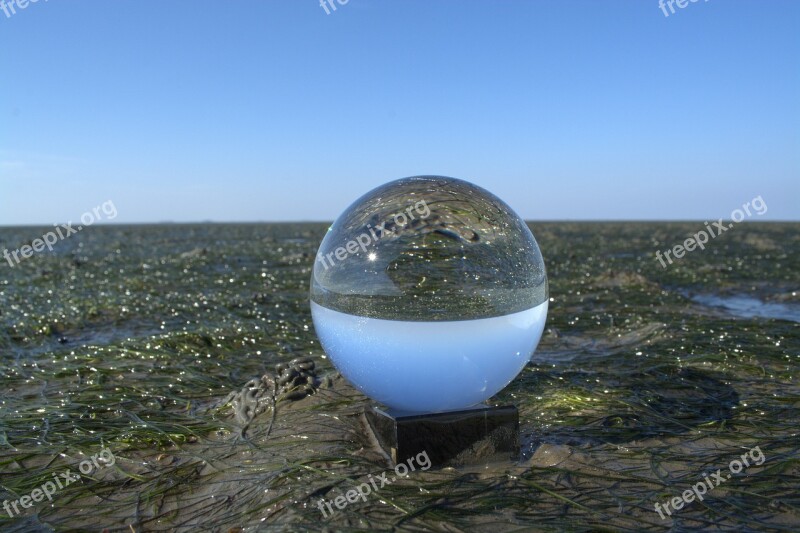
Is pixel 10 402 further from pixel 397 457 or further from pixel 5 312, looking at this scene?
pixel 5 312

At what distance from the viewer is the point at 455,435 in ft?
12.1

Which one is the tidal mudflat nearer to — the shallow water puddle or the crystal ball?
the shallow water puddle

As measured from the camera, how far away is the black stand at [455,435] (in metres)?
3.62

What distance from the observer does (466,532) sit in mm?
2953

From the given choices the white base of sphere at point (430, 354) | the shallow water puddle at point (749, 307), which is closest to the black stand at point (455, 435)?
the white base of sphere at point (430, 354)

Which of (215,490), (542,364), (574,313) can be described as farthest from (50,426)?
(574,313)

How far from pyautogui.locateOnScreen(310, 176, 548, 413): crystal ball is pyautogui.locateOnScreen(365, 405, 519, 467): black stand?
10 cm

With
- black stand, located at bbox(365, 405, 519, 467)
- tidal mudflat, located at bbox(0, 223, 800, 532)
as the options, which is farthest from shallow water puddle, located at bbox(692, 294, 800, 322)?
black stand, located at bbox(365, 405, 519, 467)

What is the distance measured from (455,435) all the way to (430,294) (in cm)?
96

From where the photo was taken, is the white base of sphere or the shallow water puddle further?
the shallow water puddle

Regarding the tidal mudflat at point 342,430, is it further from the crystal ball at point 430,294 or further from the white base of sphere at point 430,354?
the crystal ball at point 430,294

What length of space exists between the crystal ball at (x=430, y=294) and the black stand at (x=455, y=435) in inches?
4.0

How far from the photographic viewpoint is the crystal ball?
11.0 ft

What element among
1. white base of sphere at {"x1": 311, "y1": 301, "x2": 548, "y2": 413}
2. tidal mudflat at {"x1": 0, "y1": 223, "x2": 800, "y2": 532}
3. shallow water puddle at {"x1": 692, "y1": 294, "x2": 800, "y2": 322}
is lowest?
shallow water puddle at {"x1": 692, "y1": 294, "x2": 800, "y2": 322}
